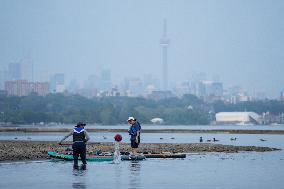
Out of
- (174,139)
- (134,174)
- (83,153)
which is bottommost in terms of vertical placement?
(134,174)

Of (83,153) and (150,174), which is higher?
(83,153)

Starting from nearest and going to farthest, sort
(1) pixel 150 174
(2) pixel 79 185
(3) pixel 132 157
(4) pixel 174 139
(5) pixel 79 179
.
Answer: (2) pixel 79 185
(5) pixel 79 179
(1) pixel 150 174
(3) pixel 132 157
(4) pixel 174 139

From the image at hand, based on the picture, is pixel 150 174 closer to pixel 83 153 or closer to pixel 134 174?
pixel 134 174

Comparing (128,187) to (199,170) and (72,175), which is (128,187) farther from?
(199,170)

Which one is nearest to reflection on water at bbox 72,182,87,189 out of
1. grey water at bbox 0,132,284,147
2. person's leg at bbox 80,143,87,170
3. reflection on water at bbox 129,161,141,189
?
reflection on water at bbox 129,161,141,189

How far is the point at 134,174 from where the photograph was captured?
36812 mm

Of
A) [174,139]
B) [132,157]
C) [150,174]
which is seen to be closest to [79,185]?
[150,174]

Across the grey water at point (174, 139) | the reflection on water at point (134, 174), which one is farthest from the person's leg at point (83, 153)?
the grey water at point (174, 139)

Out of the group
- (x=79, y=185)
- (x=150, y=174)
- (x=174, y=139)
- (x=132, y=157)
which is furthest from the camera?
(x=174, y=139)

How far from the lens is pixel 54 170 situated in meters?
38.5

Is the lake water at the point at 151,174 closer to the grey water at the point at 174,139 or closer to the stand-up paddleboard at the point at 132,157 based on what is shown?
the stand-up paddleboard at the point at 132,157

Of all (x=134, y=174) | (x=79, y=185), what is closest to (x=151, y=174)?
(x=134, y=174)

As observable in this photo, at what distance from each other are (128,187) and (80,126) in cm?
875

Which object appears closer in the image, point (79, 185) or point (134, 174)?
point (79, 185)
